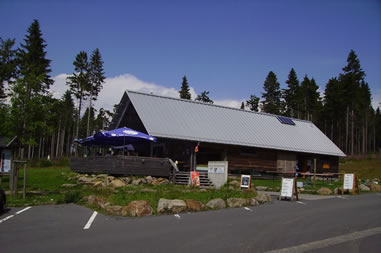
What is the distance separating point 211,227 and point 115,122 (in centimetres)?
2367

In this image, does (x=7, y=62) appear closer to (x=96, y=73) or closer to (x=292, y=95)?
(x=96, y=73)

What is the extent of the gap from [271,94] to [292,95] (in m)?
4.23

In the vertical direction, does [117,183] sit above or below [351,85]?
below

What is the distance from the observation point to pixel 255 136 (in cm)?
3025

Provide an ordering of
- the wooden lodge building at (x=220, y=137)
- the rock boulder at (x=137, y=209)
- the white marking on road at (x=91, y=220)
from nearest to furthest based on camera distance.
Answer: the white marking on road at (x=91, y=220) → the rock boulder at (x=137, y=209) → the wooden lodge building at (x=220, y=137)

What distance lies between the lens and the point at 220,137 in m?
27.5

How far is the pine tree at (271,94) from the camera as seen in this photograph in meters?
68.5

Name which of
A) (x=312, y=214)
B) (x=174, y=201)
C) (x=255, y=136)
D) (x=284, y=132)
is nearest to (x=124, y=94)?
(x=255, y=136)

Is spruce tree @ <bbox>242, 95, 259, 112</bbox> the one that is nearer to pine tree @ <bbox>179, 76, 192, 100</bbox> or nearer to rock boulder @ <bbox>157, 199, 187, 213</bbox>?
pine tree @ <bbox>179, 76, 192, 100</bbox>

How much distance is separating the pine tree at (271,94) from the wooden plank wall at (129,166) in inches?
1935

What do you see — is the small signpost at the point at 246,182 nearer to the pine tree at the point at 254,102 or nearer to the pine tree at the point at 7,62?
the pine tree at the point at 7,62

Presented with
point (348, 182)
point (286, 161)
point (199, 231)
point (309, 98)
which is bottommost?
point (199, 231)

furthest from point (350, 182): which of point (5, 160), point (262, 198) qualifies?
point (5, 160)

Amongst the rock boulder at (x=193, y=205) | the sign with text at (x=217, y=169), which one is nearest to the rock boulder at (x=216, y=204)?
the rock boulder at (x=193, y=205)
